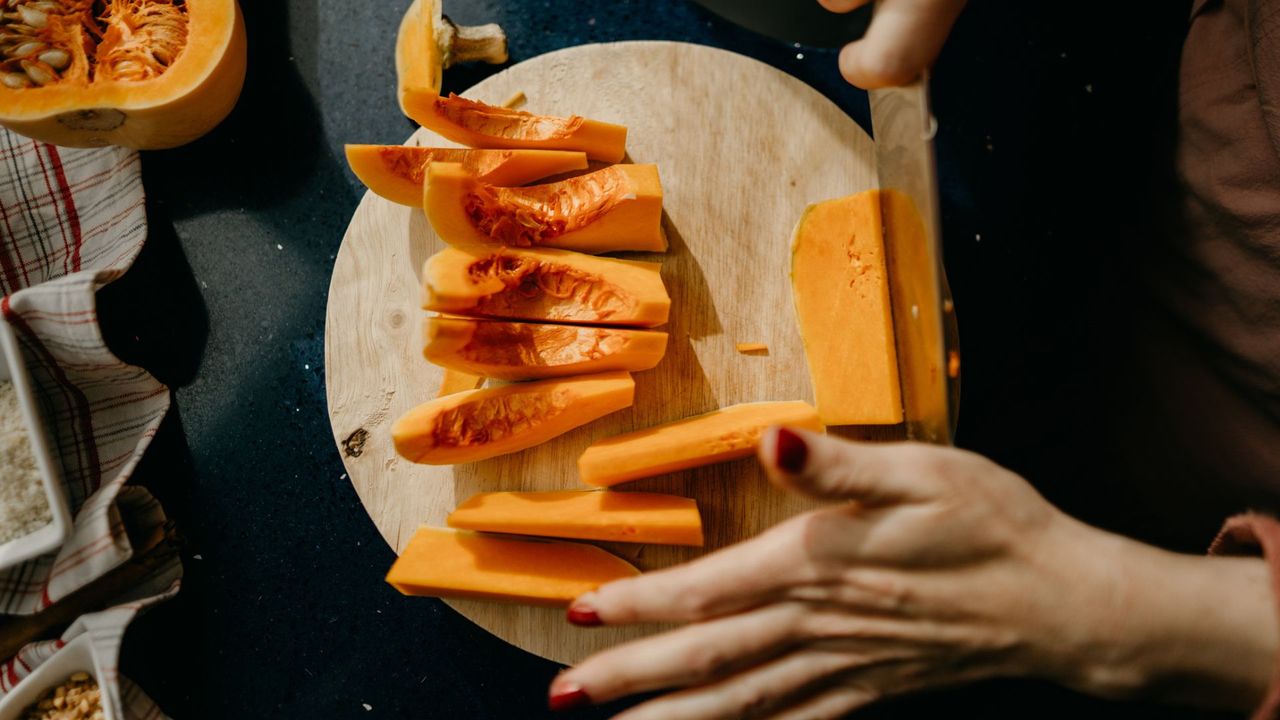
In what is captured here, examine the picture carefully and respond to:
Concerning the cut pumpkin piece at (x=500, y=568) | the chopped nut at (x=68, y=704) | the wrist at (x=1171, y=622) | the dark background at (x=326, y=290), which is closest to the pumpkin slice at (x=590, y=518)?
the cut pumpkin piece at (x=500, y=568)

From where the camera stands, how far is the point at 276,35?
196 cm

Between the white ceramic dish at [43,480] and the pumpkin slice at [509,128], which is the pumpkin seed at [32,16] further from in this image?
the pumpkin slice at [509,128]

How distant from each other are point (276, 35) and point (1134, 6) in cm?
223

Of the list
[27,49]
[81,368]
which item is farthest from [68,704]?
[27,49]

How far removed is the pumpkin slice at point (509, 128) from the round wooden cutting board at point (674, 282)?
10 cm

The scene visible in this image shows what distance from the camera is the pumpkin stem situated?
175 cm

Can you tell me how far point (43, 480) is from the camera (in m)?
1.53

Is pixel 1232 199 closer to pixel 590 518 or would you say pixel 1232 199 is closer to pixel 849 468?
pixel 849 468

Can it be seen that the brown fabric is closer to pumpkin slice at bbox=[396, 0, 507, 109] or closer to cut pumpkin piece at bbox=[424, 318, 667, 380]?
cut pumpkin piece at bbox=[424, 318, 667, 380]

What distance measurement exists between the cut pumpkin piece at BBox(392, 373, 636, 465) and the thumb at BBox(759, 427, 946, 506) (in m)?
0.56

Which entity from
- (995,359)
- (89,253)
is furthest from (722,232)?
(89,253)

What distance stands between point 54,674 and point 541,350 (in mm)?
1299

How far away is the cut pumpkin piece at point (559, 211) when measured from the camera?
1.46m

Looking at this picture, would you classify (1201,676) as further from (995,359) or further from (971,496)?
(995,359)
